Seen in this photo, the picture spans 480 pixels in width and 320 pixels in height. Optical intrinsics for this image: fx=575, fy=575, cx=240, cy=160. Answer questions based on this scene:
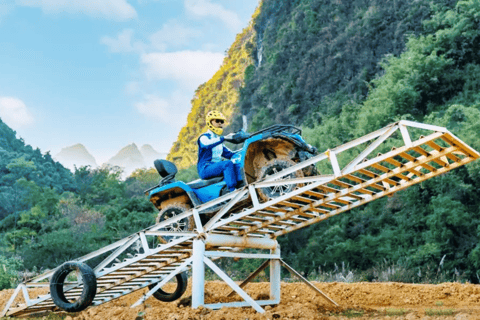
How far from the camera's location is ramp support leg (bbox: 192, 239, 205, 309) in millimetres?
7711

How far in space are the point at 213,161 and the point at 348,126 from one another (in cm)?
1662

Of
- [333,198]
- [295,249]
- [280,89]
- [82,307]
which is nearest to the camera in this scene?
[333,198]

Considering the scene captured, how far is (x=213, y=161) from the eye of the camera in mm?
8930

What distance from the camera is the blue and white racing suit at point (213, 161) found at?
8625mm

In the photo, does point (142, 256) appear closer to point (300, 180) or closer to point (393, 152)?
point (300, 180)

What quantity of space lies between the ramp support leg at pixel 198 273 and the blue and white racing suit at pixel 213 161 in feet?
3.84

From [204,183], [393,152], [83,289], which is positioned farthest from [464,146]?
[83,289]

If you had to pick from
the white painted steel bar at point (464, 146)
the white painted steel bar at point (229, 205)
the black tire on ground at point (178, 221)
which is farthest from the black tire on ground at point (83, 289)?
the white painted steel bar at point (464, 146)

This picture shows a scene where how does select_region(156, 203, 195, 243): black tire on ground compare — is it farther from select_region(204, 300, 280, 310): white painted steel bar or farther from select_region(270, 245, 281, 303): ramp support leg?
select_region(204, 300, 280, 310): white painted steel bar

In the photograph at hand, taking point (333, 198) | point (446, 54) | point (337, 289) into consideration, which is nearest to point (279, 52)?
point (446, 54)

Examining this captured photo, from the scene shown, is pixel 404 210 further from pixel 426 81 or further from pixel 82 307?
pixel 82 307

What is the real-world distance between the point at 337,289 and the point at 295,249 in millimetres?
10766

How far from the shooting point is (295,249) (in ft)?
71.7

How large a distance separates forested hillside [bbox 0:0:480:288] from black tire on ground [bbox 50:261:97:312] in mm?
9906
